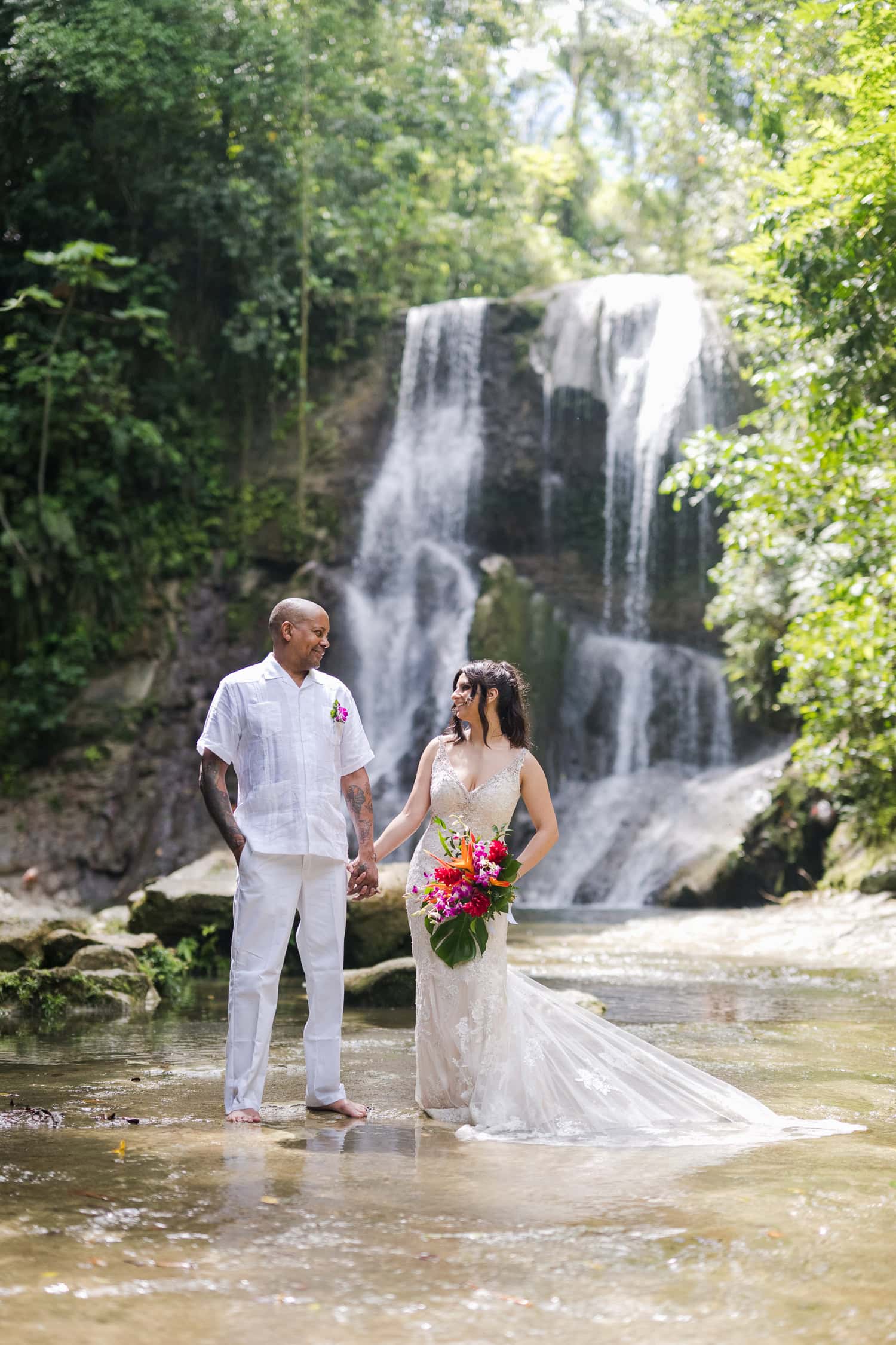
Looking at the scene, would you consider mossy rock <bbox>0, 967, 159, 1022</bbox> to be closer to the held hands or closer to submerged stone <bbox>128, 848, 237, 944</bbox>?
submerged stone <bbox>128, 848, 237, 944</bbox>

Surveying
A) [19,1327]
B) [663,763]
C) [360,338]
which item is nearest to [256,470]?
[360,338]

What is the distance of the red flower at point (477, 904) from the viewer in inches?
217

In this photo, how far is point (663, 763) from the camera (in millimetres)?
22078

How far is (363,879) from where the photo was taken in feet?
18.4

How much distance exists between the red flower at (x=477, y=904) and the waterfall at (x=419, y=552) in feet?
49.7

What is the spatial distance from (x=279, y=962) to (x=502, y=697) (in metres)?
1.41

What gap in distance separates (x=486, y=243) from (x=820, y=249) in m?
21.6

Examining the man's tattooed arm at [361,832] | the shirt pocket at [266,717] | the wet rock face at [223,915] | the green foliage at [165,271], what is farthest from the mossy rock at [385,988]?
the green foliage at [165,271]

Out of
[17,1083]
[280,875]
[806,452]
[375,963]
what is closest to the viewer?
[280,875]

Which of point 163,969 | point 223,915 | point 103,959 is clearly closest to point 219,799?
point 103,959

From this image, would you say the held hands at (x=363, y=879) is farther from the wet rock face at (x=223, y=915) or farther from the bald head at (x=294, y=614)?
the wet rock face at (x=223, y=915)

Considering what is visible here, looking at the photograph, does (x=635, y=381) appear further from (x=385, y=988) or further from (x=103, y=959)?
(x=103, y=959)

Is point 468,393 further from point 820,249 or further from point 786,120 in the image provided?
point 820,249

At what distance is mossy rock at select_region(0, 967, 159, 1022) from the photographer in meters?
8.54
